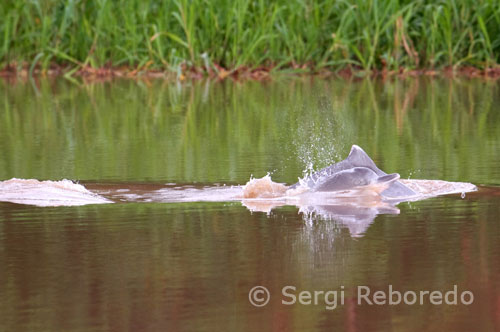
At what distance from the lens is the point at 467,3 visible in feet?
49.8

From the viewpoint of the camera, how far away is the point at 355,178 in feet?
21.0

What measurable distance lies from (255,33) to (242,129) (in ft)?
18.0

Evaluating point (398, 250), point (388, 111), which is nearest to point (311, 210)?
point (398, 250)

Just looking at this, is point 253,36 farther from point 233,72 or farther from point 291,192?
point 291,192

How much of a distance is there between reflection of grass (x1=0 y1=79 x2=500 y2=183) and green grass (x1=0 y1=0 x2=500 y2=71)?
27.5 inches

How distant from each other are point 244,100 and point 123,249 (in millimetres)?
7966

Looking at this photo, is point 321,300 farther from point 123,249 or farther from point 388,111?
point 388,111

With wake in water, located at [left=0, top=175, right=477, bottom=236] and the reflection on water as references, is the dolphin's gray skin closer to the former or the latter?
wake in water, located at [left=0, top=175, right=477, bottom=236]

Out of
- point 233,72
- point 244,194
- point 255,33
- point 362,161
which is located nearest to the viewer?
point 244,194

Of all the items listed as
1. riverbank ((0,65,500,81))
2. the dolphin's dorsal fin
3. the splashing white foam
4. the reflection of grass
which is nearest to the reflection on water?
the reflection of grass

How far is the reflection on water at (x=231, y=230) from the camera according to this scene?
374cm

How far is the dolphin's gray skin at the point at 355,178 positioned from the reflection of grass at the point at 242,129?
40cm

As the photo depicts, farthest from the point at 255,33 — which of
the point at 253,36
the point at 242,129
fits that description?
the point at 242,129

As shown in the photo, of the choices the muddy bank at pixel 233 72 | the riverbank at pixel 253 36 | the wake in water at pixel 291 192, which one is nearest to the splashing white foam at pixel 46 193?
the wake in water at pixel 291 192
